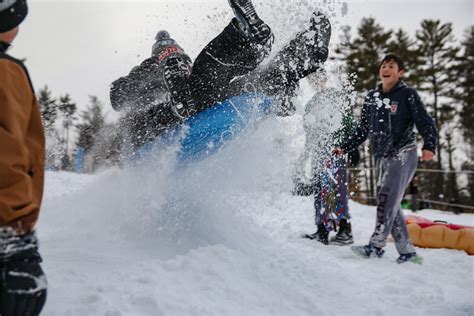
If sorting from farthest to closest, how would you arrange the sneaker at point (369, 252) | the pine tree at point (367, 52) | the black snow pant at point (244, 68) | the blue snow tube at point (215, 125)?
the pine tree at point (367, 52)
the sneaker at point (369, 252)
the blue snow tube at point (215, 125)
the black snow pant at point (244, 68)

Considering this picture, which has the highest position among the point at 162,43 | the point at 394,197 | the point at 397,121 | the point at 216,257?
the point at 162,43

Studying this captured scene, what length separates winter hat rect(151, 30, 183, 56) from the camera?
11.3ft

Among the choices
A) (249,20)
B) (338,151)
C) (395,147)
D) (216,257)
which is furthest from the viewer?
(338,151)

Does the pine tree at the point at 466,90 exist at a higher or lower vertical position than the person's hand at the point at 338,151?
higher

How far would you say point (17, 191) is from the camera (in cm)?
111

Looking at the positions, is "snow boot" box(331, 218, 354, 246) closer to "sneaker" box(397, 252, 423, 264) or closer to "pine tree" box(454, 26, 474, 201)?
"sneaker" box(397, 252, 423, 264)

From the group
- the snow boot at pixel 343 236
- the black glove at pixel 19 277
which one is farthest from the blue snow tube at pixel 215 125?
the black glove at pixel 19 277

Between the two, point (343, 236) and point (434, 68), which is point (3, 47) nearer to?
point (343, 236)

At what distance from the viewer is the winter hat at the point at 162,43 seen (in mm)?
3446

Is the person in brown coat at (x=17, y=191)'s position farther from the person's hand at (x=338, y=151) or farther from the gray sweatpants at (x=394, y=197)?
the person's hand at (x=338, y=151)

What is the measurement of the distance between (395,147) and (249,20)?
62.1 inches

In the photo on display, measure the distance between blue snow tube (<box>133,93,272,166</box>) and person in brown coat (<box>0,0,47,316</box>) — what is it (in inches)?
69.3

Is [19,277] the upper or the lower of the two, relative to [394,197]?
lower

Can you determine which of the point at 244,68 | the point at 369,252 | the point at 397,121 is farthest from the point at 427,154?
the point at 244,68
